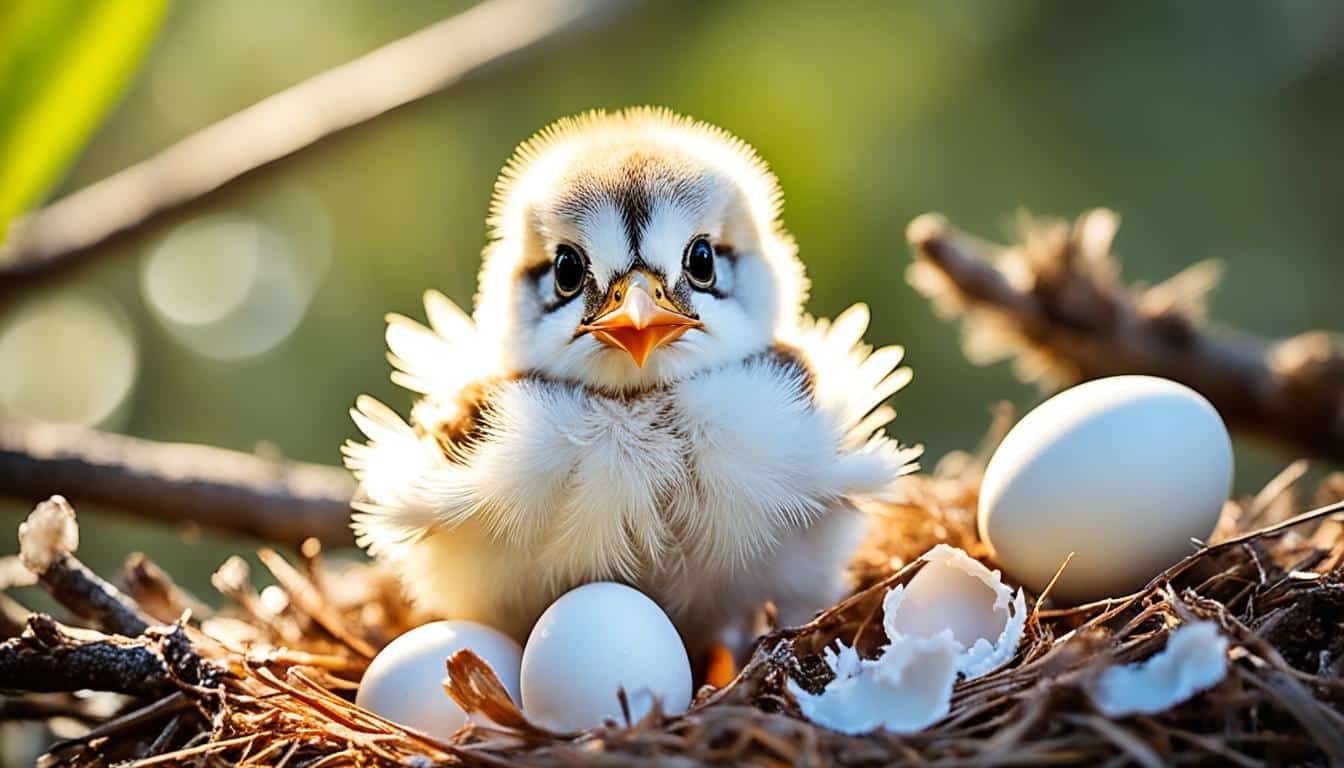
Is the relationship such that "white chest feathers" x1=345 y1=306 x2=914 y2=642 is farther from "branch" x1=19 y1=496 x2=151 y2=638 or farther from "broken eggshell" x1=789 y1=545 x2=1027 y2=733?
"branch" x1=19 y1=496 x2=151 y2=638

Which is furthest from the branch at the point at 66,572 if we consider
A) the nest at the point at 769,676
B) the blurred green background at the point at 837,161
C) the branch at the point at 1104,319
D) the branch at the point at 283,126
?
the blurred green background at the point at 837,161

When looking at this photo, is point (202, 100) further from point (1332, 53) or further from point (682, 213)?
point (1332, 53)

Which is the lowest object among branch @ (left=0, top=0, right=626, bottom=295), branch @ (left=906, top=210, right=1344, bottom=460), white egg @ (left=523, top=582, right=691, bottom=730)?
white egg @ (left=523, top=582, right=691, bottom=730)

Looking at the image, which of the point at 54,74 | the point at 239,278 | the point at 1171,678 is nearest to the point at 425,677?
the point at 1171,678

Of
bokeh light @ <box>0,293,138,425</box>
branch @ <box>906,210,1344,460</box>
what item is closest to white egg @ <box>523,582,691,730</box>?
branch @ <box>906,210,1344,460</box>

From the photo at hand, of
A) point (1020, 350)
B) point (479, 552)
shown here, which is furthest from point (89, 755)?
point (1020, 350)

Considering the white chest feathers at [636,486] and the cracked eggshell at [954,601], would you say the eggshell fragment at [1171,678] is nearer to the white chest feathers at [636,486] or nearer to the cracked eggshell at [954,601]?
the cracked eggshell at [954,601]
